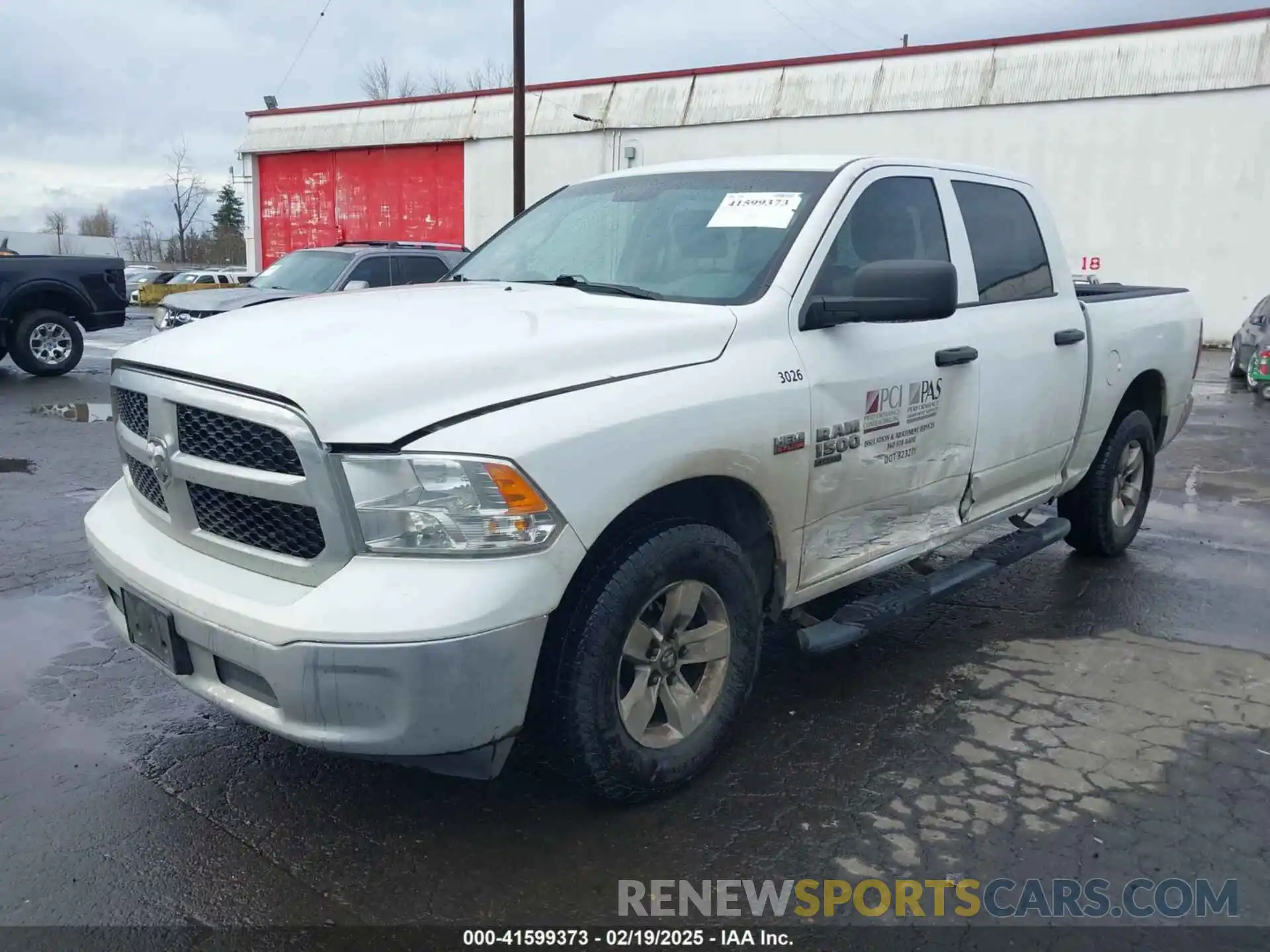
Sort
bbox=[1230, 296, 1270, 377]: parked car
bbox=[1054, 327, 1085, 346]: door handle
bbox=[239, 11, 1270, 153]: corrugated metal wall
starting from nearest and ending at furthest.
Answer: bbox=[1054, 327, 1085, 346]: door handle → bbox=[1230, 296, 1270, 377]: parked car → bbox=[239, 11, 1270, 153]: corrugated metal wall

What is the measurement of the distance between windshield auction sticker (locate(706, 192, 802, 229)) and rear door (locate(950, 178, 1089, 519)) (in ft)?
3.08

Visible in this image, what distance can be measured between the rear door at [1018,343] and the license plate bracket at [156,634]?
9.73ft

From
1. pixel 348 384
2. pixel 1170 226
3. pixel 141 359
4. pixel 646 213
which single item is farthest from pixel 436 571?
pixel 1170 226

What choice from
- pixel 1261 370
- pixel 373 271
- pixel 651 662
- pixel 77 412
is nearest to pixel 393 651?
pixel 651 662

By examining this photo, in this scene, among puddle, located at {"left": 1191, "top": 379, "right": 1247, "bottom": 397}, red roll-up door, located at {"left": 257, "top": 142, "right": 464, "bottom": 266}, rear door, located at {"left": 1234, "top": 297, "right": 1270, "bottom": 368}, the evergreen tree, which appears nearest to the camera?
rear door, located at {"left": 1234, "top": 297, "right": 1270, "bottom": 368}

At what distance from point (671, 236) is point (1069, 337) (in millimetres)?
2016

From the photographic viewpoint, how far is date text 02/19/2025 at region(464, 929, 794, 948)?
Answer: 8.23ft

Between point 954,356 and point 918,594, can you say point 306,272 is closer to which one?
point 954,356

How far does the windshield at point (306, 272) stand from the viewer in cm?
1133

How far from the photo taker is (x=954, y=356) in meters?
3.89

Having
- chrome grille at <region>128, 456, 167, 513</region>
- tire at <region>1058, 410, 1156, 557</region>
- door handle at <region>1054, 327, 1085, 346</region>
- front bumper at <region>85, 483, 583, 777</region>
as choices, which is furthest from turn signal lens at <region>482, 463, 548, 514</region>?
tire at <region>1058, 410, 1156, 557</region>

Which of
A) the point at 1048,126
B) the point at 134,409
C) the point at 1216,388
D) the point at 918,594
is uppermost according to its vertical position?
the point at 1048,126

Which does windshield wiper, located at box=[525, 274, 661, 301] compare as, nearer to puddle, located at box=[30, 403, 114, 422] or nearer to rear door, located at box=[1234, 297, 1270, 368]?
puddle, located at box=[30, 403, 114, 422]
